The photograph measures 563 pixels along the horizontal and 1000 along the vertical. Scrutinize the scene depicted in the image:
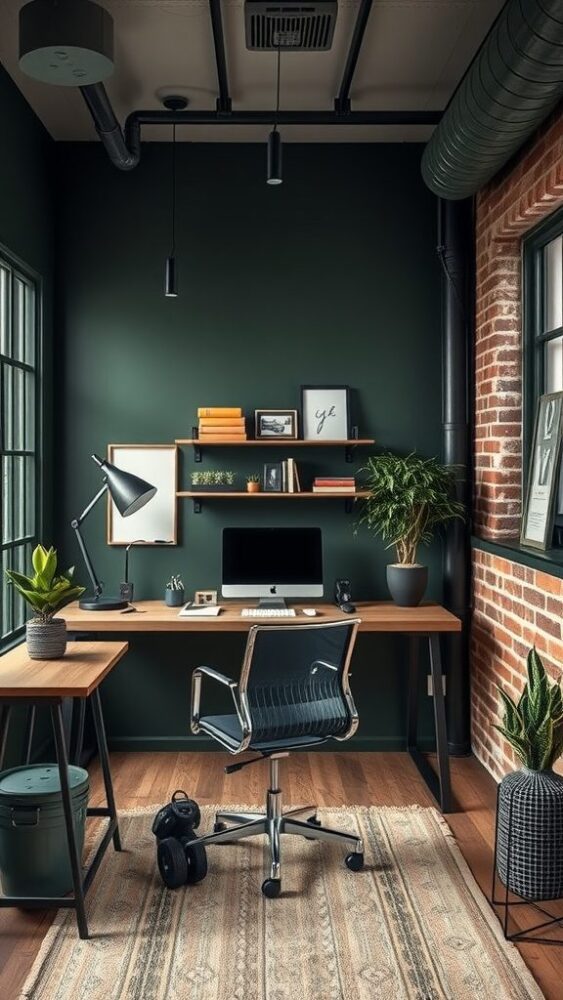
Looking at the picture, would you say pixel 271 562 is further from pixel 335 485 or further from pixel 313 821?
pixel 313 821

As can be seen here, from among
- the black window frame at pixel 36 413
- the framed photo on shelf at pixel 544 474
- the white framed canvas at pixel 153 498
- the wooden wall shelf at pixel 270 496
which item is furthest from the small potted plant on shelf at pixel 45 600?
the framed photo on shelf at pixel 544 474

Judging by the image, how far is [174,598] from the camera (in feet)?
14.6

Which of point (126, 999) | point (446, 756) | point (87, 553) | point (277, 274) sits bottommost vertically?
point (126, 999)

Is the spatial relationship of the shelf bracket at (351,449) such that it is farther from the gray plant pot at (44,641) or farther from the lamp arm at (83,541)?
the gray plant pot at (44,641)

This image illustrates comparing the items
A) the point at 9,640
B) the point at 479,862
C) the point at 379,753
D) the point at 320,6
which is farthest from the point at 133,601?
the point at 320,6

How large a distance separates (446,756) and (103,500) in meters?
2.10

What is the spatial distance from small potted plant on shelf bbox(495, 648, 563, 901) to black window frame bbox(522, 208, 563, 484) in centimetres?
138

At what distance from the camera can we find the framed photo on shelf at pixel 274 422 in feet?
15.3

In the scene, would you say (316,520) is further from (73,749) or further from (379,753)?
(73,749)

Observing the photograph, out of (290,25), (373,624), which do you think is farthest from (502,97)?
(373,624)

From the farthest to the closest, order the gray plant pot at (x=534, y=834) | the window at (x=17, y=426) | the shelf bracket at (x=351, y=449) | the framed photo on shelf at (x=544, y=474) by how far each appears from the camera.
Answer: the shelf bracket at (x=351, y=449)
the window at (x=17, y=426)
the framed photo on shelf at (x=544, y=474)
the gray plant pot at (x=534, y=834)

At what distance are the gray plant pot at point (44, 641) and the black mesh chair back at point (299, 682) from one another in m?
0.64

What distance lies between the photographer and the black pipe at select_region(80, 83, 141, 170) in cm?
362

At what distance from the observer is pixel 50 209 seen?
4.62m
